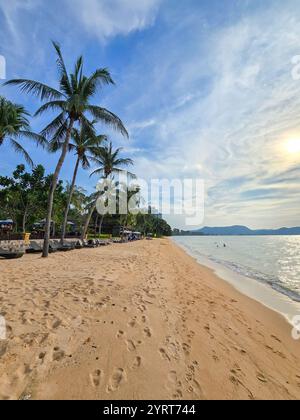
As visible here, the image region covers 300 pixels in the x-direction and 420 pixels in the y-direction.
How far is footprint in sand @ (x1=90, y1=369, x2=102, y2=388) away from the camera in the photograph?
2.56m

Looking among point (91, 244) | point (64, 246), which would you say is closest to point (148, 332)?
point (64, 246)

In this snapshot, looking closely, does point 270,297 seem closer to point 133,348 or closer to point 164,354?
point 164,354

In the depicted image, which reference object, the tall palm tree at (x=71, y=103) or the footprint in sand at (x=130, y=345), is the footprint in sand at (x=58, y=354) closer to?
the footprint in sand at (x=130, y=345)

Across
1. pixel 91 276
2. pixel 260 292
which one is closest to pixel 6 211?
pixel 91 276

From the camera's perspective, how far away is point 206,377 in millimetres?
2926

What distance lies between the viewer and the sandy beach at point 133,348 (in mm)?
2569

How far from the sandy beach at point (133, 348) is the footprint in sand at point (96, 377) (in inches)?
0.5

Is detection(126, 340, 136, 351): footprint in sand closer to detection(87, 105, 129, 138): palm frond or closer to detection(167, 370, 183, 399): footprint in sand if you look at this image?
detection(167, 370, 183, 399): footprint in sand

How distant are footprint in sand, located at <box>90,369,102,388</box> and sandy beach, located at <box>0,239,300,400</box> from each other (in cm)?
1

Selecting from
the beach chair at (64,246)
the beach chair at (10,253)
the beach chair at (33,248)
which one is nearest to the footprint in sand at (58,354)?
the beach chair at (10,253)

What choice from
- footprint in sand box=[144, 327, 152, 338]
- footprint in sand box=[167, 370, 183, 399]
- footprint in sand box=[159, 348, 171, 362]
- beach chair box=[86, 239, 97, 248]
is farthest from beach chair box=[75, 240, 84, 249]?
footprint in sand box=[167, 370, 183, 399]

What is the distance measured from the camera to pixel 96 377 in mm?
2660

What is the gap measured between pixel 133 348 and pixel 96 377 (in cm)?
82
